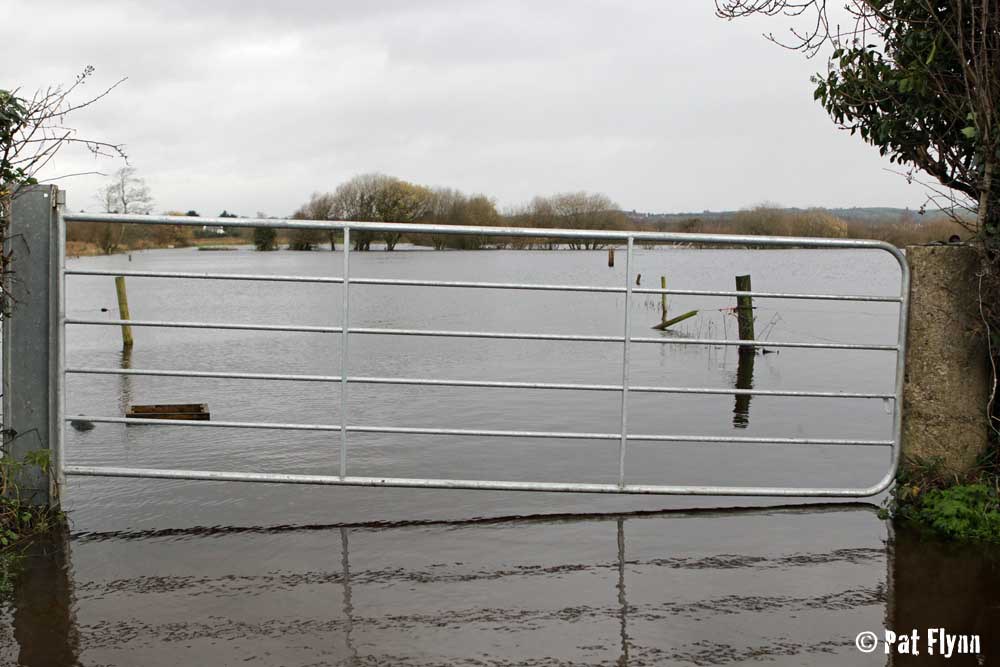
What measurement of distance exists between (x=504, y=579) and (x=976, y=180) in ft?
11.9

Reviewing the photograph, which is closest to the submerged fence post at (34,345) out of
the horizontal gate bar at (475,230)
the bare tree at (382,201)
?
the horizontal gate bar at (475,230)

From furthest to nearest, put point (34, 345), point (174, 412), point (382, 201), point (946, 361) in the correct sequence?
point (382, 201) → point (174, 412) → point (946, 361) → point (34, 345)

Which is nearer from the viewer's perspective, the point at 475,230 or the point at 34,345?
the point at 34,345

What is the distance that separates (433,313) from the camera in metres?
31.6

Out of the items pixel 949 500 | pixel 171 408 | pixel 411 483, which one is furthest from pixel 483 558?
pixel 171 408

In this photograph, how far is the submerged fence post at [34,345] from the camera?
5.16 m

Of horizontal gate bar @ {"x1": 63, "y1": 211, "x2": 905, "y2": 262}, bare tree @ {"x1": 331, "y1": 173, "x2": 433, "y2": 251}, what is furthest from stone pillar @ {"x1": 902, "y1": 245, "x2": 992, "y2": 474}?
bare tree @ {"x1": 331, "y1": 173, "x2": 433, "y2": 251}

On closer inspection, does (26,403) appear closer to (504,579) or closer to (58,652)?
(58,652)

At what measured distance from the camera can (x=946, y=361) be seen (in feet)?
18.3

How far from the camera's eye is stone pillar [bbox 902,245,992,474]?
5516mm

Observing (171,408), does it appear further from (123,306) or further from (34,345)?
(123,306)

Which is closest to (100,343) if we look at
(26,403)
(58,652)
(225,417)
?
(225,417)

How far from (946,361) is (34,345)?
17.6 ft

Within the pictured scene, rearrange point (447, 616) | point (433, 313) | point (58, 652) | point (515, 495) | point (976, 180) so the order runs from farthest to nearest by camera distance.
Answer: point (433, 313) < point (515, 495) < point (976, 180) < point (447, 616) < point (58, 652)
